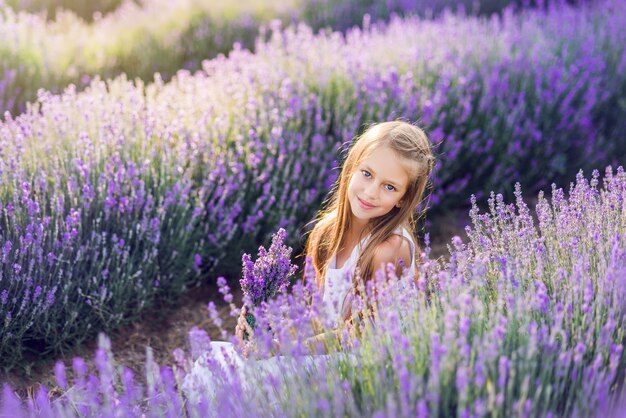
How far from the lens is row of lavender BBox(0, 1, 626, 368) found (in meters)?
3.11

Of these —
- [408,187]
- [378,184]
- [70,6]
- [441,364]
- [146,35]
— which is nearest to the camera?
[441,364]

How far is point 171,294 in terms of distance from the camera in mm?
3705

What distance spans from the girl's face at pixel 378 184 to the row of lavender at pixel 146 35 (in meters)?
3.31

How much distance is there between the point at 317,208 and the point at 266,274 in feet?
5.85

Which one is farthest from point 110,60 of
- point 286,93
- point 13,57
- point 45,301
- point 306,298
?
point 306,298

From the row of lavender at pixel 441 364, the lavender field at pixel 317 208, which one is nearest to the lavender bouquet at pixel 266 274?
the lavender field at pixel 317 208

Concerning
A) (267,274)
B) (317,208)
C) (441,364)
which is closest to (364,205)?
(267,274)

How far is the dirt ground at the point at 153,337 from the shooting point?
3.03 m

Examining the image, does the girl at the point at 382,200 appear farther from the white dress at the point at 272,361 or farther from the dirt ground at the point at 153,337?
the dirt ground at the point at 153,337

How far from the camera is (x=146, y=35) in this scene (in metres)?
6.89

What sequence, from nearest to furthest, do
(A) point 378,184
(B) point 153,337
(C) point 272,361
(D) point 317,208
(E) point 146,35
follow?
(C) point 272,361 → (A) point 378,184 → (B) point 153,337 → (D) point 317,208 → (E) point 146,35

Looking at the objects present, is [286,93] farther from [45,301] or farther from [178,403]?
[178,403]

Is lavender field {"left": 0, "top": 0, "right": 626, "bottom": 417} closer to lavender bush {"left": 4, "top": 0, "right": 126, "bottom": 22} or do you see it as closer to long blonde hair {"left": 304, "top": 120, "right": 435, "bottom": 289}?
long blonde hair {"left": 304, "top": 120, "right": 435, "bottom": 289}

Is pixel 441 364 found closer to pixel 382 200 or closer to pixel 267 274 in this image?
pixel 267 274
